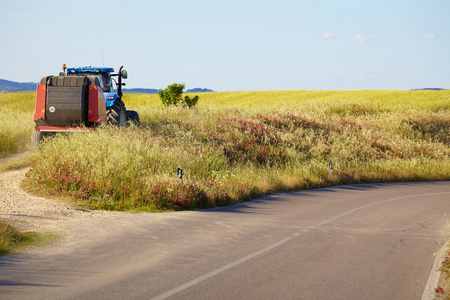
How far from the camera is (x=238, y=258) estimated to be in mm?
7891

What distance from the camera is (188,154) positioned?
18.8 metres

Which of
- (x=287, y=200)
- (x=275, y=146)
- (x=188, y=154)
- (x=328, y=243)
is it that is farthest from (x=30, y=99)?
(x=328, y=243)

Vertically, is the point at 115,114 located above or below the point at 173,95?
below

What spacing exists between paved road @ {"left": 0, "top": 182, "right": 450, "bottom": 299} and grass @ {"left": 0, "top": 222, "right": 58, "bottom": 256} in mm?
425

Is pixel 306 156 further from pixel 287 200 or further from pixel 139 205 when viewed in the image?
pixel 139 205

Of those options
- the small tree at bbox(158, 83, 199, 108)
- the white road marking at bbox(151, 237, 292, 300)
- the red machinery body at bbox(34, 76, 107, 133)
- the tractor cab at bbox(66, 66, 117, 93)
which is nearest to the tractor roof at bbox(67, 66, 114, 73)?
the tractor cab at bbox(66, 66, 117, 93)

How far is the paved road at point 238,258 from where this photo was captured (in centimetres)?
628

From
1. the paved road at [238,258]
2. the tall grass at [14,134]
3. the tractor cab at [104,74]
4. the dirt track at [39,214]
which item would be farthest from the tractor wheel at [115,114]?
the paved road at [238,258]

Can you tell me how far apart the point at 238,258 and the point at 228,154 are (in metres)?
15.8

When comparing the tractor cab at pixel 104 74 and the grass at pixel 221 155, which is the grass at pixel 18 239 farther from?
the tractor cab at pixel 104 74

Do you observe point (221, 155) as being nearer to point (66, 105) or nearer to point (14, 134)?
point (66, 105)

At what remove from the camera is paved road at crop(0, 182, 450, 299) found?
247 inches

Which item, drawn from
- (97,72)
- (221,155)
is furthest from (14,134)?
(221,155)

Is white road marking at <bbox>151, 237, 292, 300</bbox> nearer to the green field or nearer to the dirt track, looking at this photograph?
the dirt track
